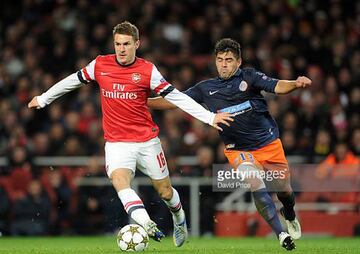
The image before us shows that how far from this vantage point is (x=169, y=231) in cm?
1691

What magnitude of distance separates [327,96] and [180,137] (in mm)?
2966

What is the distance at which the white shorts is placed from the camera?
1076 centimetres

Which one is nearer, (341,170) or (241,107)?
(241,107)

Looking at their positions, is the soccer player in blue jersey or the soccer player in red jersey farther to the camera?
the soccer player in blue jersey

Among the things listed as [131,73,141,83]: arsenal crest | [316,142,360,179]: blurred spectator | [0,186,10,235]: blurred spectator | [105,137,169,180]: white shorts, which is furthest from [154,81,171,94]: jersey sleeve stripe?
[0,186,10,235]: blurred spectator

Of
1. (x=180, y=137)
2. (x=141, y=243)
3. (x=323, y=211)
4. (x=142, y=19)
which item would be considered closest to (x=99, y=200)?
(x=180, y=137)

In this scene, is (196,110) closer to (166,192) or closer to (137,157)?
(137,157)

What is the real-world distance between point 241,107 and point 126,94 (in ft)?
4.58

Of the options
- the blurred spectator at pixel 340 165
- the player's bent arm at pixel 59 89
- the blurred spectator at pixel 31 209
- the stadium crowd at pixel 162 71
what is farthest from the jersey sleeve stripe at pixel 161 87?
the blurred spectator at pixel 31 209

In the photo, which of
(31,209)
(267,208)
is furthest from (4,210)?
(267,208)

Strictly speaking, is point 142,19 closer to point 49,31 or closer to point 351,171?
point 49,31

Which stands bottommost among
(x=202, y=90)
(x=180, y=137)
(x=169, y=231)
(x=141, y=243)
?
(x=169, y=231)

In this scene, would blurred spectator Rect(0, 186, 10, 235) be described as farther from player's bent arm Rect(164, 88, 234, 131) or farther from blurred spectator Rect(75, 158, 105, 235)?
player's bent arm Rect(164, 88, 234, 131)

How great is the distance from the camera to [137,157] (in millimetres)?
10953
